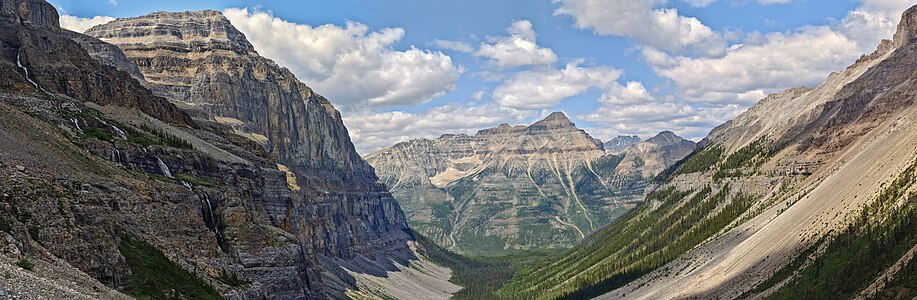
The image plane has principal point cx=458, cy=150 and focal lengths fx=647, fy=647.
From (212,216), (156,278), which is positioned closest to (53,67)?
(212,216)

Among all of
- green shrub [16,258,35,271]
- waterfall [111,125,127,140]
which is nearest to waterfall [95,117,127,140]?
waterfall [111,125,127,140]

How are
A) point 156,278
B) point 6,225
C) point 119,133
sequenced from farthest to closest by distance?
point 119,133 → point 156,278 → point 6,225

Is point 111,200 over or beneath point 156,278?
over

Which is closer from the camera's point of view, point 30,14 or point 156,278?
point 156,278

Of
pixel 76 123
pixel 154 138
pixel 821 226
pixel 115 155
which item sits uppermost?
pixel 76 123

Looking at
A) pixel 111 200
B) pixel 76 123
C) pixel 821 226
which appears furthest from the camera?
pixel 821 226

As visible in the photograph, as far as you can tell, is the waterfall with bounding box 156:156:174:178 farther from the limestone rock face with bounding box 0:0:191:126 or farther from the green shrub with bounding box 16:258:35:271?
the green shrub with bounding box 16:258:35:271

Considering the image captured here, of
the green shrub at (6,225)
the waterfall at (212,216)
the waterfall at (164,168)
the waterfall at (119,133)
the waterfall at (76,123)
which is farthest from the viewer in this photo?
the waterfall at (119,133)

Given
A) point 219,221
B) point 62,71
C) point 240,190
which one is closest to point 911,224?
point 219,221

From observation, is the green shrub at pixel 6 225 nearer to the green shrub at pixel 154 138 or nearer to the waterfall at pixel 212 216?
the waterfall at pixel 212 216

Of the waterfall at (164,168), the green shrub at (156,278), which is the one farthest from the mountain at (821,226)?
the waterfall at (164,168)

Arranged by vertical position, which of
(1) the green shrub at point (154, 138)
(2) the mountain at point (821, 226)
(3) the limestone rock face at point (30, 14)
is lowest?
(2) the mountain at point (821, 226)

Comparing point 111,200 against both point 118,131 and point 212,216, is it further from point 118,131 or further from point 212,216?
point 118,131

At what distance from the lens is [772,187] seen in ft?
606
